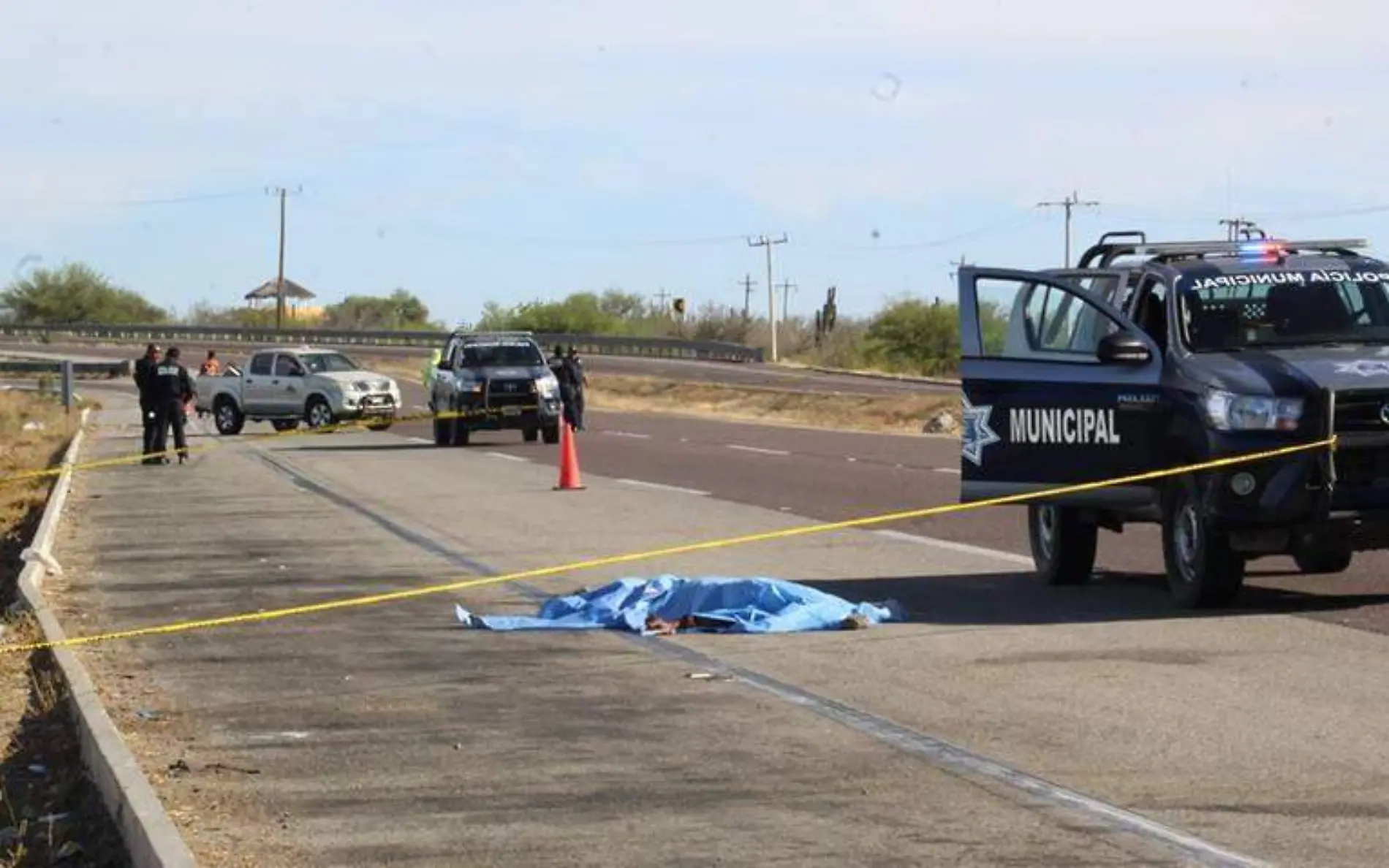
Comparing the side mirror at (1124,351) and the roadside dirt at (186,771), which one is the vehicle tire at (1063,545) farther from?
the roadside dirt at (186,771)

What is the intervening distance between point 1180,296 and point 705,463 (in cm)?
1789

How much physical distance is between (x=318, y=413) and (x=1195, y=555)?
109 feet

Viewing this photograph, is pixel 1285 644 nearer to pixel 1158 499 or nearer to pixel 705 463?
pixel 1158 499

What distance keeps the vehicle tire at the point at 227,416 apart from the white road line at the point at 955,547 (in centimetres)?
2873

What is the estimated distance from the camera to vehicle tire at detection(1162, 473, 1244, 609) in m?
12.7

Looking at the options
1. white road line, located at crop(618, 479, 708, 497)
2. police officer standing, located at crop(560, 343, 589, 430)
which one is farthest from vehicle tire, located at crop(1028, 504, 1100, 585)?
police officer standing, located at crop(560, 343, 589, 430)

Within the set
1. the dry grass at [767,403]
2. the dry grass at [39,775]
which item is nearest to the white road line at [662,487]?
the dry grass at [39,775]

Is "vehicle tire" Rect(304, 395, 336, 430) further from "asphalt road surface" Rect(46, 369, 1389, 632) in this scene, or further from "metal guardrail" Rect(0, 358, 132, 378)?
"metal guardrail" Rect(0, 358, 132, 378)

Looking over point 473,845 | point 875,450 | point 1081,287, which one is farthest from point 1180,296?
point 875,450

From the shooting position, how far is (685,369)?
85375 mm

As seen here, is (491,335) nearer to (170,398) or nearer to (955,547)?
(170,398)

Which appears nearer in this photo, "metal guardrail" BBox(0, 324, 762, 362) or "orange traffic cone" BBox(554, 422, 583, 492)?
"orange traffic cone" BBox(554, 422, 583, 492)

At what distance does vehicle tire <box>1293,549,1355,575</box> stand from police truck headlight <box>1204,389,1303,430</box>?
76 centimetres

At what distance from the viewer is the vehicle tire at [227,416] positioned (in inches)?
1811
